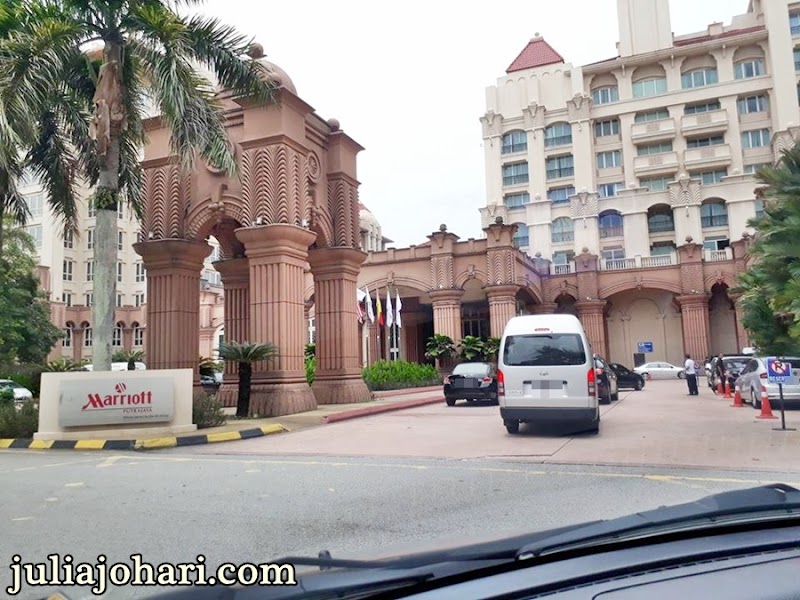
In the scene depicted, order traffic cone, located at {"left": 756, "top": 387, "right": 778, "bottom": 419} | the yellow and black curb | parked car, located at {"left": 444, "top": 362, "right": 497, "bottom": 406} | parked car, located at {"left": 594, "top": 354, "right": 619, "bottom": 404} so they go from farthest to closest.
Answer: parked car, located at {"left": 444, "top": 362, "right": 497, "bottom": 406}
parked car, located at {"left": 594, "top": 354, "right": 619, "bottom": 404}
traffic cone, located at {"left": 756, "top": 387, "right": 778, "bottom": 419}
the yellow and black curb

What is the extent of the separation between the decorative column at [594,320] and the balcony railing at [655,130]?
647 inches

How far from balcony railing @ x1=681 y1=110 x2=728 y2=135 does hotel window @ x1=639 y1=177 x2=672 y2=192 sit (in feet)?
12.7

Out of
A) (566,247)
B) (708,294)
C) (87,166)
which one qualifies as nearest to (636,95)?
(566,247)

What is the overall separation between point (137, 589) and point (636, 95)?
2160 inches

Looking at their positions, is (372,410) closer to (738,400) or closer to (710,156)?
(738,400)

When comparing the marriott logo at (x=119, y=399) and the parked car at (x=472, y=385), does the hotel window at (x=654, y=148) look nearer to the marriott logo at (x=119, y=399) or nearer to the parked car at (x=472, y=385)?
the parked car at (x=472, y=385)

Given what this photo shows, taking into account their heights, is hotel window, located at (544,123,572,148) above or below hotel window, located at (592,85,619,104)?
below

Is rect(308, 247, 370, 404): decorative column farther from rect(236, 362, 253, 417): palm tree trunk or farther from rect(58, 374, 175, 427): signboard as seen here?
rect(58, 374, 175, 427): signboard

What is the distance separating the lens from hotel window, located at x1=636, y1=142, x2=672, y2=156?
163 ft

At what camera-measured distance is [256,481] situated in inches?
309

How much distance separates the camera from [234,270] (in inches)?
781

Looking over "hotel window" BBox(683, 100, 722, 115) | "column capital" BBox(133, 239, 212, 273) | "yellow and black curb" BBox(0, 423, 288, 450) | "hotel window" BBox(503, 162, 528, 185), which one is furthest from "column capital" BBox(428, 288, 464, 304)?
"hotel window" BBox(683, 100, 722, 115)

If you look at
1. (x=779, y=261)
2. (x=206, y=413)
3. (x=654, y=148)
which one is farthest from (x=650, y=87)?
(x=206, y=413)

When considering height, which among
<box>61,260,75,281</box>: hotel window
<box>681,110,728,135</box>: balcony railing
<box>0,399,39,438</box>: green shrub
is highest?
Result: <box>681,110,728,135</box>: balcony railing
